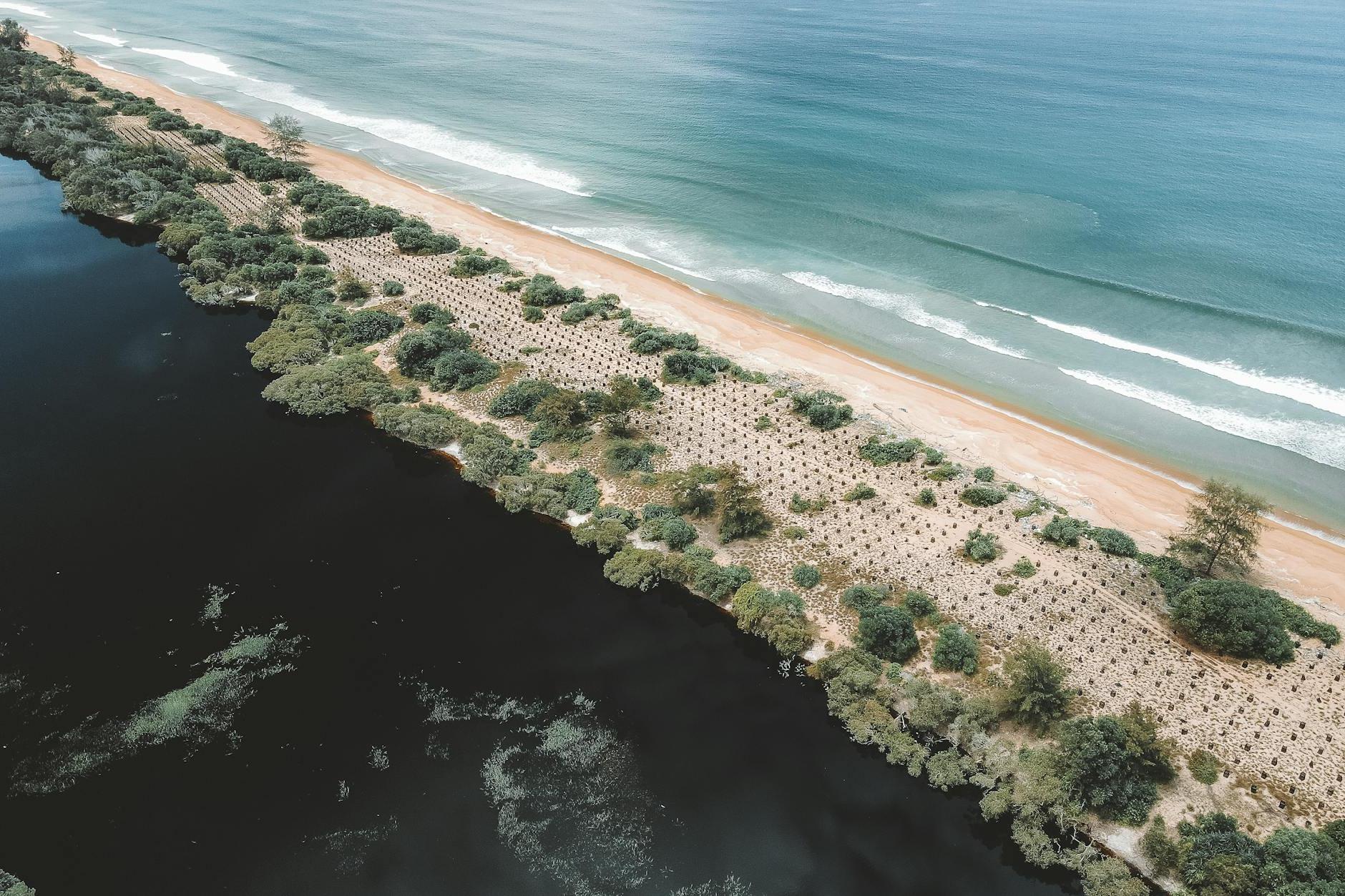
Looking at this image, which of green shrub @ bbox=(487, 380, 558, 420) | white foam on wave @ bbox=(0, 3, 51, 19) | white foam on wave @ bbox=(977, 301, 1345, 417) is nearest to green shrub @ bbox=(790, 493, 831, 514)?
green shrub @ bbox=(487, 380, 558, 420)

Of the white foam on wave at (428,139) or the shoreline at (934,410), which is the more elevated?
the white foam on wave at (428,139)

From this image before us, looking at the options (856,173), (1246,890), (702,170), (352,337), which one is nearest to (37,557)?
(352,337)

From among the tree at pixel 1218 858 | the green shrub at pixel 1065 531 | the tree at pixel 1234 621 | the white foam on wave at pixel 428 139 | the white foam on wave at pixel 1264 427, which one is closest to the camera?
the tree at pixel 1218 858

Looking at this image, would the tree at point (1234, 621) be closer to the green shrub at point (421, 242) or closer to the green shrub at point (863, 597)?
the green shrub at point (863, 597)

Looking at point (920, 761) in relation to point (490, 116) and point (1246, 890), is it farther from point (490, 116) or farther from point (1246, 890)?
point (490, 116)

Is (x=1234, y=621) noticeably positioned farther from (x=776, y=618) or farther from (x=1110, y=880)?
(x=776, y=618)

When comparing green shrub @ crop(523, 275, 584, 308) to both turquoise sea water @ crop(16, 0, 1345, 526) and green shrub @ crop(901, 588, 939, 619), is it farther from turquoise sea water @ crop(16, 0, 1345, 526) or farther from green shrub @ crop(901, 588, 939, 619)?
green shrub @ crop(901, 588, 939, 619)

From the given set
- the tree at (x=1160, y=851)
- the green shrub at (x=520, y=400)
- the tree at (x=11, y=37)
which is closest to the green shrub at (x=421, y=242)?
the green shrub at (x=520, y=400)
